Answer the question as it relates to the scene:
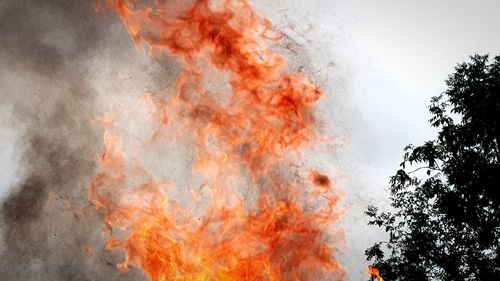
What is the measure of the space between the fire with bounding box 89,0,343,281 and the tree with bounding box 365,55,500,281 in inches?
316

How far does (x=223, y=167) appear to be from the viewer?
2048 cm

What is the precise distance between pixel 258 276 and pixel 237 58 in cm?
1145

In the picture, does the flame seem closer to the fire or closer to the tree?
the tree

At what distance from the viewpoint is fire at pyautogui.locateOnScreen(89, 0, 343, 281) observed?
17.7 metres

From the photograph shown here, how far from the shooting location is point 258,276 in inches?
742

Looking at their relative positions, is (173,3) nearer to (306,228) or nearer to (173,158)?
(173,158)

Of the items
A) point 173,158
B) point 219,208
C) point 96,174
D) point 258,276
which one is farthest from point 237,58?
point 258,276

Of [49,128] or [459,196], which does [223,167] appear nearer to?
[49,128]

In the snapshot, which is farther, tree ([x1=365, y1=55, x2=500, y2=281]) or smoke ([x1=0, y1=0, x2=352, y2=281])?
smoke ([x1=0, y1=0, x2=352, y2=281])

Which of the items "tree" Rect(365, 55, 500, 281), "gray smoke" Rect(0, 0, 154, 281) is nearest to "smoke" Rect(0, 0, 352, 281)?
"gray smoke" Rect(0, 0, 154, 281)

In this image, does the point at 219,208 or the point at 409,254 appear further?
the point at 219,208

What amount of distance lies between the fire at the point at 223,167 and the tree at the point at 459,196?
803cm

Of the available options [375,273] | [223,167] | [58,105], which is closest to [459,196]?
[375,273]

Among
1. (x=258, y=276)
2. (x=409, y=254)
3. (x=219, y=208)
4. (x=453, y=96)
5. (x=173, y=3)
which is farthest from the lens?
(x=219, y=208)
